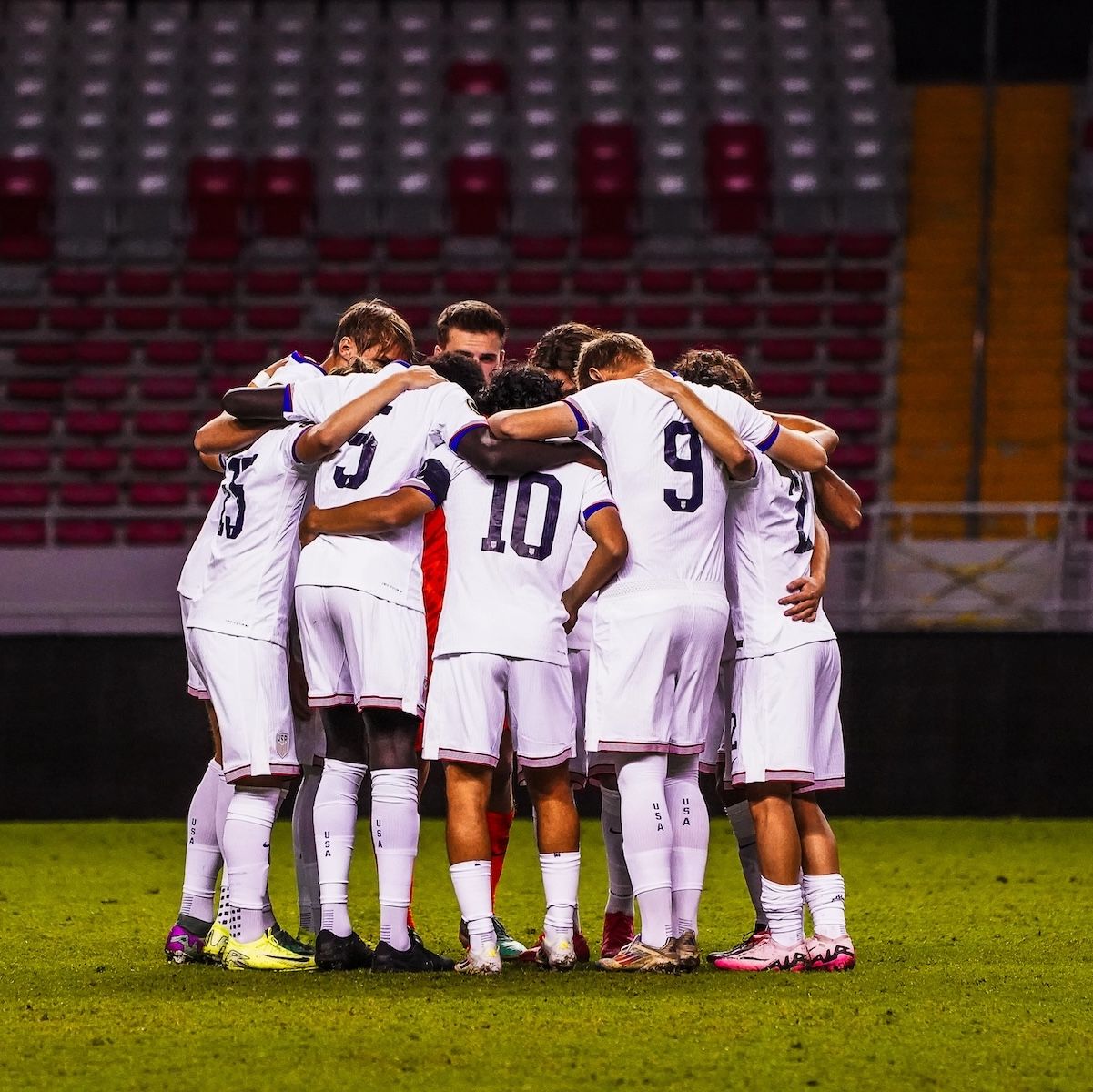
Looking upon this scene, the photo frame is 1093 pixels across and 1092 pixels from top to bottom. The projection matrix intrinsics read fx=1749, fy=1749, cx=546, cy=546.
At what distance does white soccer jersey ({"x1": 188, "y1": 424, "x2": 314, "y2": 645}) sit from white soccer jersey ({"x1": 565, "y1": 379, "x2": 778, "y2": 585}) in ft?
2.88

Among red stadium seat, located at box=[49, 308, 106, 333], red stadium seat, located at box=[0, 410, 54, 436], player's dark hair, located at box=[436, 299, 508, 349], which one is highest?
red stadium seat, located at box=[49, 308, 106, 333]

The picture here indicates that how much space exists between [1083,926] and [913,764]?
3.22 m

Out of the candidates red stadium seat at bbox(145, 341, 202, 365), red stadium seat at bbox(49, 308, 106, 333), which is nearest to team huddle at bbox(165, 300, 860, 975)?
red stadium seat at bbox(145, 341, 202, 365)

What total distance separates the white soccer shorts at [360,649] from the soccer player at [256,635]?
0.48 ft

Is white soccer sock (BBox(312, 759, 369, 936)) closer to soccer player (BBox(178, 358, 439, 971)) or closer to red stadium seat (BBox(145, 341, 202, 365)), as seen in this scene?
soccer player (BBox(178, 358, 439, 971))

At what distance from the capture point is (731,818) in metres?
5.43

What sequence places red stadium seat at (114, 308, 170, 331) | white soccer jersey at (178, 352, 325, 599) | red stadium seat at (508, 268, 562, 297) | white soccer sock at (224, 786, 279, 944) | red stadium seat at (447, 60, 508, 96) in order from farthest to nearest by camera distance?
red stadium seat at (447, 60, 508, 96) → red stadium seat at (508, 268, 562, 297) → red stadium seat at (114, 308, 170, 331) → white soccer jersey at (178, 352, 325, 599) → white soccer sock at (224, 786, 279, 944)

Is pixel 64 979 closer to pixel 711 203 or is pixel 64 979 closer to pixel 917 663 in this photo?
pixel 917 663

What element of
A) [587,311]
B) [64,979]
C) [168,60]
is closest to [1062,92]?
[587,311]

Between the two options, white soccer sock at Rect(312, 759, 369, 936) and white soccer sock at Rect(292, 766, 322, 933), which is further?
white soccer sock at Rect(292, 766, 322, 933)

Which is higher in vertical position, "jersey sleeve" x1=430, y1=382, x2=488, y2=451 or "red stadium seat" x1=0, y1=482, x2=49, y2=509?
"jersey sleeve" x1=430, y1=382, x2=488, y2=451

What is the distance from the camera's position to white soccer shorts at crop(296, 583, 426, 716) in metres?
4.88

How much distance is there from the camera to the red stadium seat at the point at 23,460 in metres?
Answer: 14.3

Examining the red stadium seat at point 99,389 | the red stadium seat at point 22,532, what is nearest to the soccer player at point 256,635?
the red stadium seat at point 22,532
